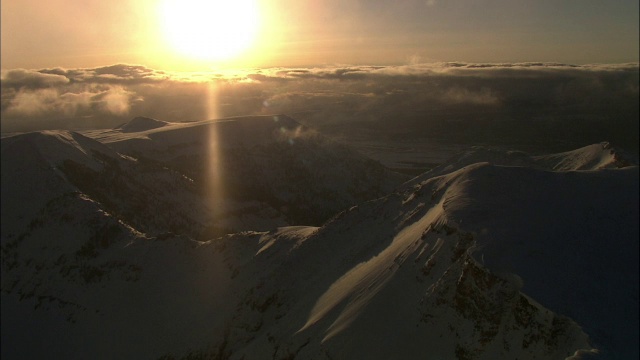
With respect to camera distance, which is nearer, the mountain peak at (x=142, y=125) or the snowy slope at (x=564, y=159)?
the snowy slope at (x=564, y=159)

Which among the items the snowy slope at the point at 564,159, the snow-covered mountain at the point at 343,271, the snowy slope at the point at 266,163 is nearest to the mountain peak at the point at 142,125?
the snowy slope at the point at 266,163

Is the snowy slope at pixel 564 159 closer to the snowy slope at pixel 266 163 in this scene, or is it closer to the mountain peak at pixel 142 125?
the snowy slope at pixel 266 163

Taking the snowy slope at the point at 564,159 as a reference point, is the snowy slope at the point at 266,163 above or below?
below

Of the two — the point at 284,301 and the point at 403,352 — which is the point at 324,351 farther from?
the point at 284,301

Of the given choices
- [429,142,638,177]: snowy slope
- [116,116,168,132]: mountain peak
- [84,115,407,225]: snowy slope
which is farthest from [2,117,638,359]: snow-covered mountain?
[116,116,168,132]: mountain peak

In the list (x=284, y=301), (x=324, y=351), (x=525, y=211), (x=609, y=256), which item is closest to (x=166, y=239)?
(x=284, y=301)

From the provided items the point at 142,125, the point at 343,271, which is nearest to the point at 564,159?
the point at 343,271

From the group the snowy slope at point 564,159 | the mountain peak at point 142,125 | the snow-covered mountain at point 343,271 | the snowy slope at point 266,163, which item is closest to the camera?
the snow-covered mountain at point 343,271

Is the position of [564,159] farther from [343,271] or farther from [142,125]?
[142,125]
